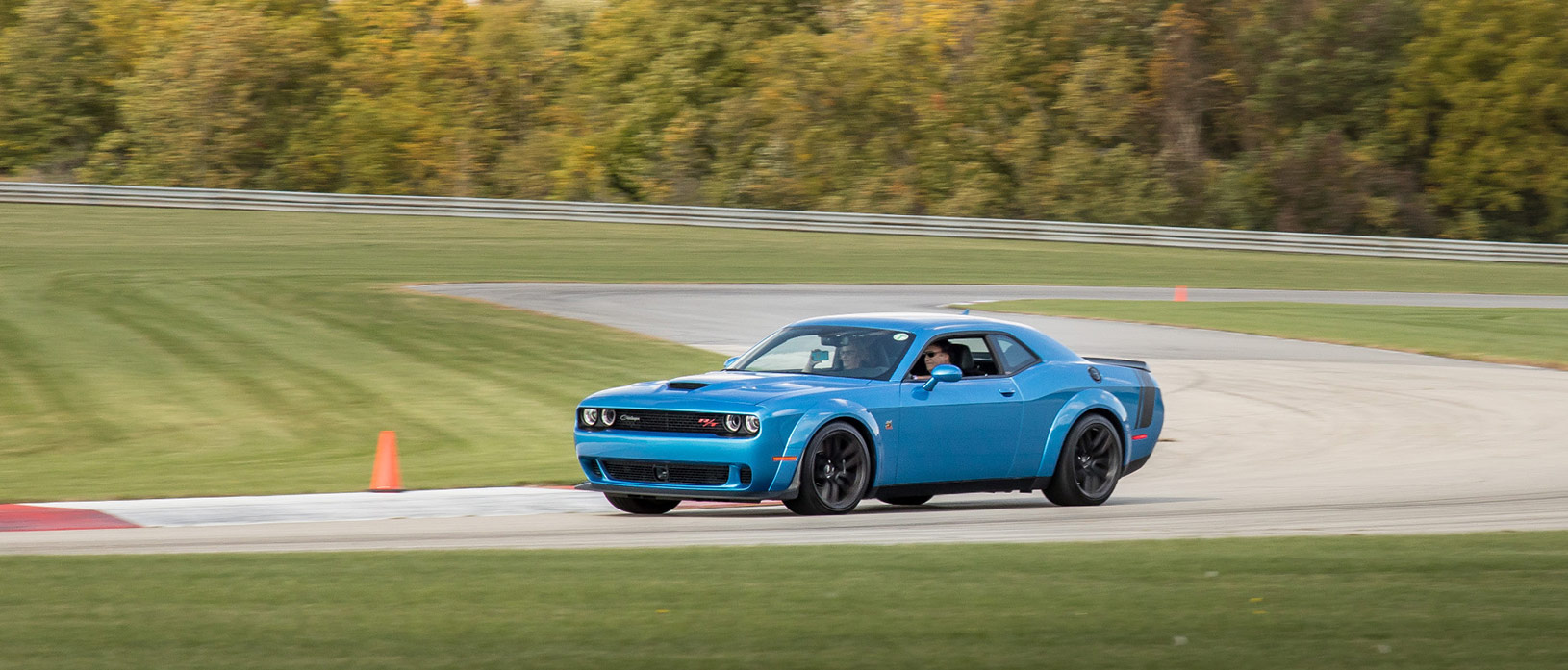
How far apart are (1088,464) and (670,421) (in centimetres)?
307

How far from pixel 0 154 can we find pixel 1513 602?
212 ft

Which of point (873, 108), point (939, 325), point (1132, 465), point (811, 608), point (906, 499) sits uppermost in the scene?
point (939, 325)

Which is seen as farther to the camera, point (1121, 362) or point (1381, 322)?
point (1381, 322)

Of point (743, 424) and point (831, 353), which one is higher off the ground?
point (831, 353)

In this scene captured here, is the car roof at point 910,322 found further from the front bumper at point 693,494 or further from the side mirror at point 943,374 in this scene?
the front bumper at point 693,494

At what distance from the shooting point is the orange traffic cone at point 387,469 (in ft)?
40.9

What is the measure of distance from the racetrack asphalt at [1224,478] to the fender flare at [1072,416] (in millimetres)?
302

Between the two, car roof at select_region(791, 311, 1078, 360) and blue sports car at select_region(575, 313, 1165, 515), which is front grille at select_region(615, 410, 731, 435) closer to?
blue sports car at select_region(575, 313, 1165, 515)

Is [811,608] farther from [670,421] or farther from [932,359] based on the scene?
[932,359]

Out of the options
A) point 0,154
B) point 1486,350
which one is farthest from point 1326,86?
point 0,154

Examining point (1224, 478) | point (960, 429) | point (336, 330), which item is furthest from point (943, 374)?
point (336, 330)

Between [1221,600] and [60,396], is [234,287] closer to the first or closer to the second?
[60,396]

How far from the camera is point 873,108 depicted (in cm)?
6284

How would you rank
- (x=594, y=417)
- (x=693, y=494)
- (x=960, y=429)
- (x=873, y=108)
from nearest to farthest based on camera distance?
(x=693, y=494) → (x=594, y=417) → (x=960, y=429) → (x=873, y=108)
